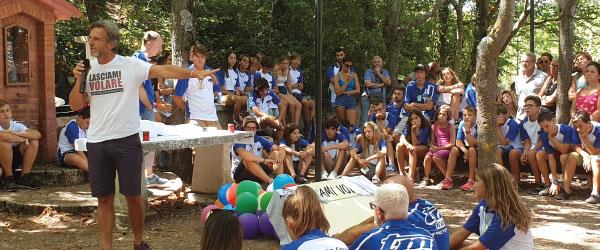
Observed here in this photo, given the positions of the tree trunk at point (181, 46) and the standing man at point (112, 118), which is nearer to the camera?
the standing man at point (112, 118)

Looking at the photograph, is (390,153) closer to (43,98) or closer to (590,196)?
(590,196)

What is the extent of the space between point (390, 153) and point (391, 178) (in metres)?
6.08

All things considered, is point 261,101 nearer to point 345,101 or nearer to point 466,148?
point 345,101

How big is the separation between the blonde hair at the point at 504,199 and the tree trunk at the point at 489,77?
12.2 feet

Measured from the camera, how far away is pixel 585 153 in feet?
29.9

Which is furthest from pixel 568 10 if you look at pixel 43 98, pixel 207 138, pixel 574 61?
pixel 43 98

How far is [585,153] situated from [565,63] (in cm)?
164

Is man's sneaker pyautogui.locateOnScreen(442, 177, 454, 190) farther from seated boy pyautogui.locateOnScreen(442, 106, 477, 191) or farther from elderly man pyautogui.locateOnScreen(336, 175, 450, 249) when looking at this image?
elderly man pyautogui.locateOnScreen(336, 175, 450, 249)

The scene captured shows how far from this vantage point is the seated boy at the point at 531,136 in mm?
9680

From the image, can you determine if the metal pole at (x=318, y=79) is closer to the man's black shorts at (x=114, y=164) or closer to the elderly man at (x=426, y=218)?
the man's black shorts at (x=114, y=164)

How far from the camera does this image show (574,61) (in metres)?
10.4

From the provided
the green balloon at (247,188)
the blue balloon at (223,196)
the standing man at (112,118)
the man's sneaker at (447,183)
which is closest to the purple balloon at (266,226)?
the green balloon at (247,188)

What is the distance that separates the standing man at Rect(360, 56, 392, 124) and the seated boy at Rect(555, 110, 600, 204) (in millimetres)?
4286

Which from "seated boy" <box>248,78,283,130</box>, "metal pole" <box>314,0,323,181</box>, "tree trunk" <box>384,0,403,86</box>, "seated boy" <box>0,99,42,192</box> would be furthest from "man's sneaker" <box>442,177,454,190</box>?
"tree trunk" <box>384,0,403,86</box>
